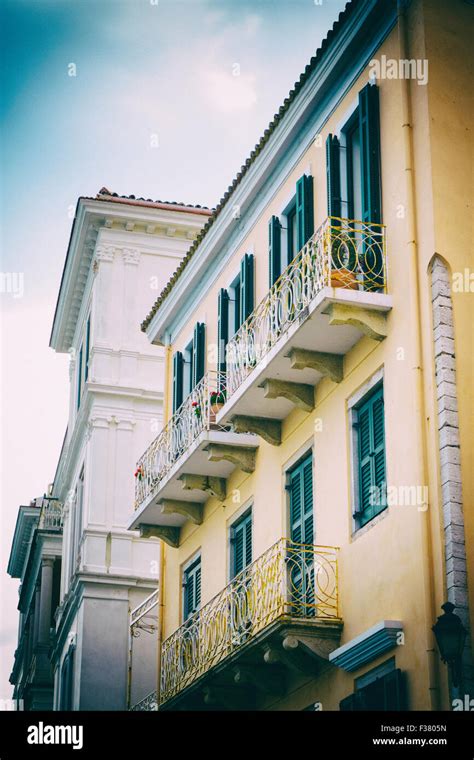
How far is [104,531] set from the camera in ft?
103

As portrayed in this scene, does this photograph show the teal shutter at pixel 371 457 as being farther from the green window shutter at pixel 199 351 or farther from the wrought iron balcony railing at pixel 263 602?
the green window shutter at pixel 199 351

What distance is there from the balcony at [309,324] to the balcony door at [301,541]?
32.6 inches

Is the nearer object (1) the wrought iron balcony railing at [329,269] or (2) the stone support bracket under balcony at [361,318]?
(2) the stone support bracket under balcony at [361,318]

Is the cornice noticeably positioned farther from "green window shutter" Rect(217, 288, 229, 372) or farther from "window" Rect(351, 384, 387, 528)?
"window" Rect(351, 384, 387, 528)

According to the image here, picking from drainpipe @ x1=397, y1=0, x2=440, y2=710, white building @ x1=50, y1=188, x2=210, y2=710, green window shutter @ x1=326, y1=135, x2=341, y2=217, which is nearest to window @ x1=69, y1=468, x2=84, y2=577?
white building @ x1=50, y1=188, x2=210, y2=710

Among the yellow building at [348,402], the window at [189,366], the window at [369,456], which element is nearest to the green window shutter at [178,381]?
the window at [189,366]

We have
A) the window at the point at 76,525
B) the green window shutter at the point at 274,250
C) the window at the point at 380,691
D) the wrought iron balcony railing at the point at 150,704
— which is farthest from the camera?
the window at the point at 76,525

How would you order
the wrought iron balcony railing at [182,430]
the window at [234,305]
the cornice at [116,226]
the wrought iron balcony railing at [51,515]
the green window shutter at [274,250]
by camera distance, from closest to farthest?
the green window shutter at [274,250], the wrought iron balcony railing at [182,430], the window at [234,305], the cornice at [116,226], the wrought iron balcony railing at [51,515]

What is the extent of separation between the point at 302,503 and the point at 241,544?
2.53m

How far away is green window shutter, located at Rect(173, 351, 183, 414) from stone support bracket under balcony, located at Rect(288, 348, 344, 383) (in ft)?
23.1

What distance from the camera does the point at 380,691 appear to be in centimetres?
1645

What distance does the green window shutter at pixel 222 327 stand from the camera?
2317 cm

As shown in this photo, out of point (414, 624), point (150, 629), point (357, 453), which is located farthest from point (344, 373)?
point (150, 629)

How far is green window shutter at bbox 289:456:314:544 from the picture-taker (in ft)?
64.1
